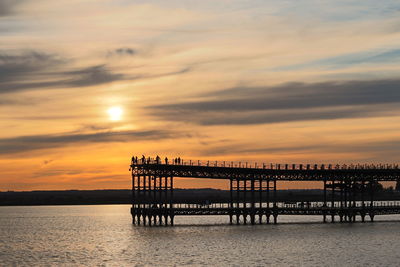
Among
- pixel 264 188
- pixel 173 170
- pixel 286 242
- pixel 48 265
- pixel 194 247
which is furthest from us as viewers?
pixel 264 188

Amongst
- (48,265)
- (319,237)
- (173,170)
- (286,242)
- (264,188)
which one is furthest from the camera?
(264,188)

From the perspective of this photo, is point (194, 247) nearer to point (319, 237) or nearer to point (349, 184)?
point (319, 237)

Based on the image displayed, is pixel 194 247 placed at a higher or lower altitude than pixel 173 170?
lower

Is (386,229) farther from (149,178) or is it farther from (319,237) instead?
(149,178)

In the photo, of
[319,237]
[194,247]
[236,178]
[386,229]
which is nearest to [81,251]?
[194,247]

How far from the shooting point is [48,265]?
79.3 m

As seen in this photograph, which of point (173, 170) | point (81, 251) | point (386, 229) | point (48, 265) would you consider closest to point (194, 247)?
point (81, 251)

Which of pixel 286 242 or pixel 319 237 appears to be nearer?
pixel 286 242

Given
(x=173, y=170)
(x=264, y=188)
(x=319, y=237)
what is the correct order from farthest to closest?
(x=264, y=188), (x=173, y=170), (x=319, y=237)

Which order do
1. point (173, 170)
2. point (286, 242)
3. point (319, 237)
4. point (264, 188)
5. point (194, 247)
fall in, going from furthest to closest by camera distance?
point (264, 188)
point (173, 170)
point (319, 237)
point (286, 242)
point (194, 247)

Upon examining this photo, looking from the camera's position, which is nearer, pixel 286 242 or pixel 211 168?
pixel 286 242

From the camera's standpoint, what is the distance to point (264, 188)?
13538cm

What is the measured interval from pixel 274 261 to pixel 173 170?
45249mm

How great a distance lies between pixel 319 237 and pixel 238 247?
60.5 ft
